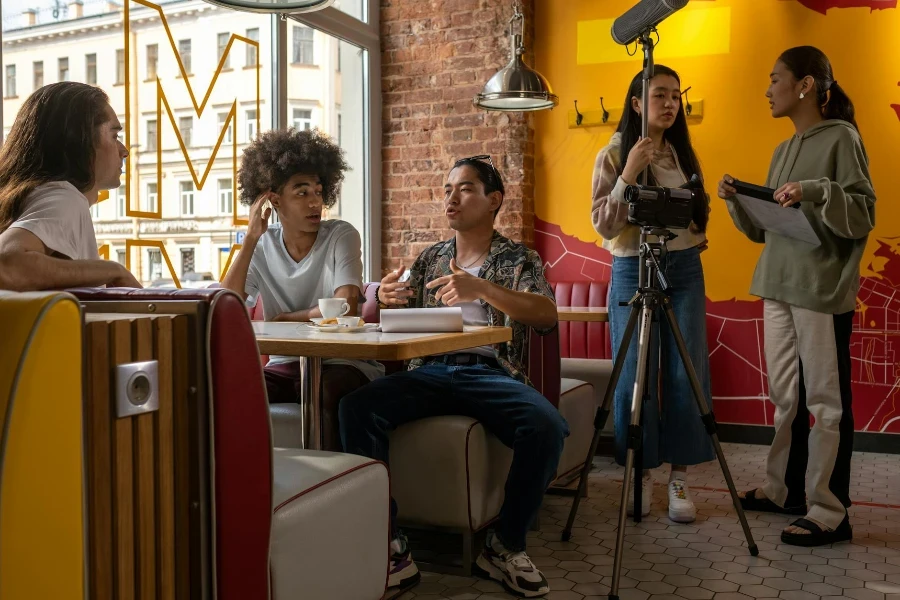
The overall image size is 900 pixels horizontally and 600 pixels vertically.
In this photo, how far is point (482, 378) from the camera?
2414 mm

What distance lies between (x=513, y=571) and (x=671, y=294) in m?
1.15

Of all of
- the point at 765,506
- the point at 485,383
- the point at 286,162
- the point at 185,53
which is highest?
the point at 185,53

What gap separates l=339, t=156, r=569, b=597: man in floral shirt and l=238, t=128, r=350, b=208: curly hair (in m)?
0.59

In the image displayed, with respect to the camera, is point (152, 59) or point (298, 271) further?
point (152, 59)

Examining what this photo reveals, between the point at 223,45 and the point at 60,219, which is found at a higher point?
the point at 223,45

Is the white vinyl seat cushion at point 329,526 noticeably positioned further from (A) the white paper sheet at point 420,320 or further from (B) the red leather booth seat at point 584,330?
(B) the red leather booth seat at point 584,330

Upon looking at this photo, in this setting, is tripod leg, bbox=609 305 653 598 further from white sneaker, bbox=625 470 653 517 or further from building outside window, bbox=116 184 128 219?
building outside window, bbox=116 184 128 219

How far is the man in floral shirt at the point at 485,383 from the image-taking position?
223cm

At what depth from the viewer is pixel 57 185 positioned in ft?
5.81

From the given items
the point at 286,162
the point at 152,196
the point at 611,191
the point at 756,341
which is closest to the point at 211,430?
the point at 286,162

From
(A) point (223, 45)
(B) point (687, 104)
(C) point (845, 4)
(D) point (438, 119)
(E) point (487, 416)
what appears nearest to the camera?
(E) point (487, 416)

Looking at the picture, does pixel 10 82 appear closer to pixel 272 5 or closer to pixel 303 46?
pixel 272 5

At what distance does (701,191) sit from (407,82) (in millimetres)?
2680

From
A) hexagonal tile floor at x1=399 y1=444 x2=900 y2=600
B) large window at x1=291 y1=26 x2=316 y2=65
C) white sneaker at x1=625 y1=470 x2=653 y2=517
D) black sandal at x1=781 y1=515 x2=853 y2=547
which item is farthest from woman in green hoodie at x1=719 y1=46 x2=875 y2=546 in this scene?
large window at x1=291 y1=26 x2=316 y2=65
